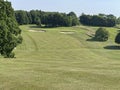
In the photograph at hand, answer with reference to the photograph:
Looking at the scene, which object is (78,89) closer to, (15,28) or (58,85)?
(58,85)

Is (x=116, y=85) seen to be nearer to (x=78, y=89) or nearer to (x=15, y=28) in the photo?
(x=78, y=89)

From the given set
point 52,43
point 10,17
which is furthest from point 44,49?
point 10,17

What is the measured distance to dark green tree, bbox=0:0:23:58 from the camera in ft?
193

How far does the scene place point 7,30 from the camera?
59969mm

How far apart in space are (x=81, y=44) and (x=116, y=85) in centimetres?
10080

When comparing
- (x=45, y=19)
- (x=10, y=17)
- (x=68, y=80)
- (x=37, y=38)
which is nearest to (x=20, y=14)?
(x=45, y=19)

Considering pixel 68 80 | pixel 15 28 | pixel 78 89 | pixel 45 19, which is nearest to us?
pixel 78 89

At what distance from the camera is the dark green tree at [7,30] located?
59.0m

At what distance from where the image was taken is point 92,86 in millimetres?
22438

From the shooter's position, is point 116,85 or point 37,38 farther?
point 37,38

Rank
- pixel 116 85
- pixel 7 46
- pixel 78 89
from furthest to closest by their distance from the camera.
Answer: pixel 7 46
pixel 116 85
pixel 78 89

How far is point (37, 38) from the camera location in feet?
426

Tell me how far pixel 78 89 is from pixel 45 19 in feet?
574

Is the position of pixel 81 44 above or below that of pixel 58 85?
below
